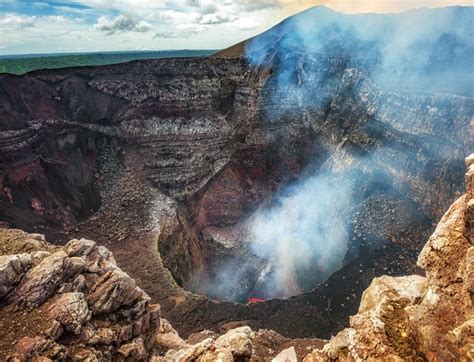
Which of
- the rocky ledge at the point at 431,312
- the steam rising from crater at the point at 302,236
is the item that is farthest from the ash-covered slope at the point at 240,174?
the rocky ledge at the point at 431,312

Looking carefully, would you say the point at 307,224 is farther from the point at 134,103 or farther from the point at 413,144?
the point at 134,103

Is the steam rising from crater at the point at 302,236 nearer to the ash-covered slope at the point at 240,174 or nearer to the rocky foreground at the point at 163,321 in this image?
the ash-covered slope at the point at 240,174

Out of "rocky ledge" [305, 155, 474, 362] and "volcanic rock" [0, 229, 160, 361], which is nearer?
"rocky ledge" [305, 155, 474, 362]

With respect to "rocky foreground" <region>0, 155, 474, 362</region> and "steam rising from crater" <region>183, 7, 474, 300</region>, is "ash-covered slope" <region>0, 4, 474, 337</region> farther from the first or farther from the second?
"rocky foreground" <region>0, 155, 474, 362</region>

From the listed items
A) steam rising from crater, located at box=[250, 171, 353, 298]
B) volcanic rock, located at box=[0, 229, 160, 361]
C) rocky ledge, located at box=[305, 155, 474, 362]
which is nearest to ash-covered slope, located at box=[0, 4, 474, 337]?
steam rising from crater, located at box=[250, 171, 353, 298]

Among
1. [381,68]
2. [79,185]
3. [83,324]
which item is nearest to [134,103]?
[79,185]

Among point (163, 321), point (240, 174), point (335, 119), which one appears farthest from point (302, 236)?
point (163, 321)

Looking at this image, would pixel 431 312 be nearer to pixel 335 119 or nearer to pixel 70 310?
pixel 70 310
